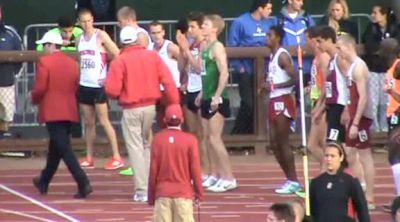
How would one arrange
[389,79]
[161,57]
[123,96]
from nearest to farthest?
[389,79] → [123,96] → [161,57]

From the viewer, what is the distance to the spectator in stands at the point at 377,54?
17.5 m

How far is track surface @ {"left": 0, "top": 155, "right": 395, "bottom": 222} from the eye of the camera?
13867 millimetres

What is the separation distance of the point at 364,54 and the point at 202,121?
10.1 ft

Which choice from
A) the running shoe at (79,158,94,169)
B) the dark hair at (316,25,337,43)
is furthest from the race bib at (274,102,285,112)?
the running shoe at (79,158,94,169)

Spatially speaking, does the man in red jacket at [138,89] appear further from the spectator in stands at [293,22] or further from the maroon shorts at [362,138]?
the spectator in stands at [293,22]

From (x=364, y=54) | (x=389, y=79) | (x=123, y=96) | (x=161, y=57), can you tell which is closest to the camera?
(x=389, y=79)

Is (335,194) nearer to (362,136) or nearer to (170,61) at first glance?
(362,136)

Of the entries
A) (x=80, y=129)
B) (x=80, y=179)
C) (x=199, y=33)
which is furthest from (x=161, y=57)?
(x=80, y=129)

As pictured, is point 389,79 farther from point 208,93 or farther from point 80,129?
point 80,129

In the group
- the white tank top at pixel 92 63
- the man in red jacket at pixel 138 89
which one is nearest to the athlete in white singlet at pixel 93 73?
the white tank top at pixel 92 63

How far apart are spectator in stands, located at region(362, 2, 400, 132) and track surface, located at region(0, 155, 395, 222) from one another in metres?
0.99

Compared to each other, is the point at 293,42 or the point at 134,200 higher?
the point at 293,42

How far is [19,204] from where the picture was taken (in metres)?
14.7

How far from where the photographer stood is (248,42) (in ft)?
58.2
